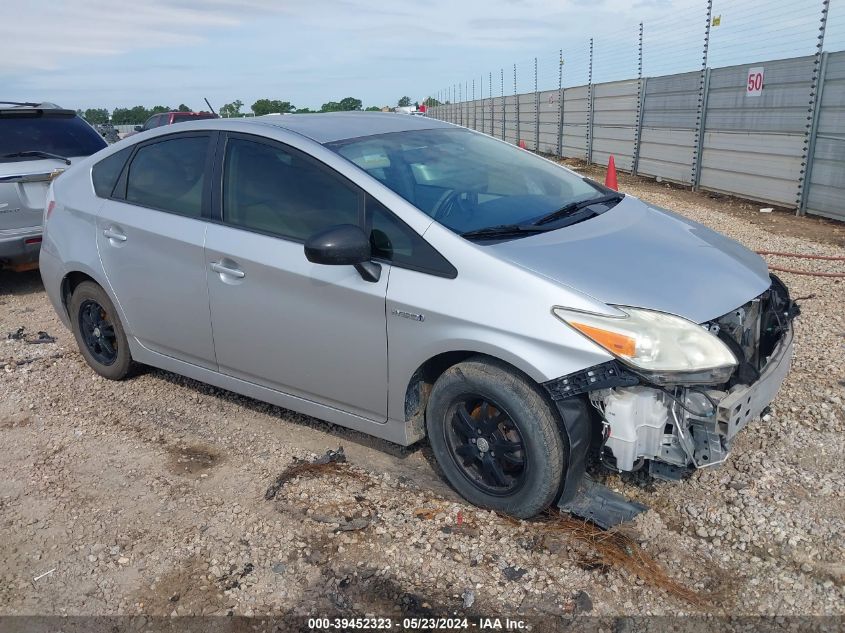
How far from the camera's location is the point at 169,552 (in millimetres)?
3111

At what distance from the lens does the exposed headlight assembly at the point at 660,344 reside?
2.70 m

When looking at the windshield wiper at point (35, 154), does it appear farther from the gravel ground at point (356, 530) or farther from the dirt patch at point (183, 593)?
the dirt patch at point (183, 593)

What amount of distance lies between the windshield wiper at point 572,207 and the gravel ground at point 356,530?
1322 mm

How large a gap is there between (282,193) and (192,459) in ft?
5.14

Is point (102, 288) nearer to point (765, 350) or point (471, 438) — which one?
point (471, 438)

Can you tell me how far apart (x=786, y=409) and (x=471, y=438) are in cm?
206

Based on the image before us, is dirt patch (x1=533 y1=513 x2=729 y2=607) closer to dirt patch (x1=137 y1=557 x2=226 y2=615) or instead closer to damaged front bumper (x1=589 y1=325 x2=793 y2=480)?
damaged front bumper (x1=589 y1=325 x2=793 y2=480)

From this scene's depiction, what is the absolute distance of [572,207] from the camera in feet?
12.2

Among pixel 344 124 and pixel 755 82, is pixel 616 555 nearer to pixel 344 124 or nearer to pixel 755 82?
pixel 344 124

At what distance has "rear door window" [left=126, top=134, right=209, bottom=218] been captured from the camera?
159 inches

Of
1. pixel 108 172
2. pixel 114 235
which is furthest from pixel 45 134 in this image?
pixel 114 235

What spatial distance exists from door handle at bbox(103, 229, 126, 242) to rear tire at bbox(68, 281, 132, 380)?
0.42 m

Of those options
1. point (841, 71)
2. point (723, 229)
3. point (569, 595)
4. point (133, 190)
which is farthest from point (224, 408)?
point (841, 71)

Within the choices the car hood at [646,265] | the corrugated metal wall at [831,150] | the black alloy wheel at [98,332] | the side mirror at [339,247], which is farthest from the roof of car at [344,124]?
the corrugated metal wall at [831,150]
